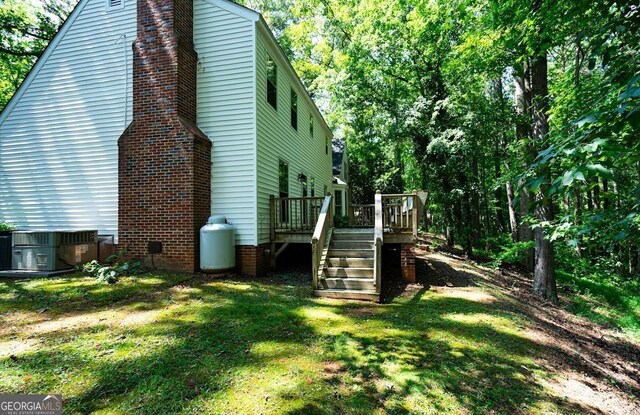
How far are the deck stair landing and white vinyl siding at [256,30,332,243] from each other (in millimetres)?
2165

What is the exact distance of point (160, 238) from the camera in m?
8.00

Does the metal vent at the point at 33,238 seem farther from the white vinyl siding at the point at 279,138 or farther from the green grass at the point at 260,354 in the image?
the white vinyl siding at the point at 279,138

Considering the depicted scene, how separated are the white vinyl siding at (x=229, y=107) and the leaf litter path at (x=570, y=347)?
472 centimetres

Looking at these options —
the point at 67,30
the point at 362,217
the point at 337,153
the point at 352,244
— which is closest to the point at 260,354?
the point at 352,244

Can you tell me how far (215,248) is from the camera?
769 centimetres

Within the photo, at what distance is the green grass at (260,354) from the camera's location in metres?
2.94

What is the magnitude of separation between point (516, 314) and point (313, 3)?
719 inches

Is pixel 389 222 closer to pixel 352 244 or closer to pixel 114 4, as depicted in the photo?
pixel 352 244

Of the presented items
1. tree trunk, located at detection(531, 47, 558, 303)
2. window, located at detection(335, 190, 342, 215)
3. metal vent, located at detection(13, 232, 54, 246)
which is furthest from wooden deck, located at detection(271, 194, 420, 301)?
window, located at detection(335, 190, 342, 215)

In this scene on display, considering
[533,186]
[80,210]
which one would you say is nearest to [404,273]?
[533,186]

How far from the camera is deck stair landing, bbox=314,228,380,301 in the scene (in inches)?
253

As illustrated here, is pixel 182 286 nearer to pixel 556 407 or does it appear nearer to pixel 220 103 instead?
pixel 220 103

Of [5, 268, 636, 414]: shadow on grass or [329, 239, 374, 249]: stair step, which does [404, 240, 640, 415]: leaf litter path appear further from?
[329, 239, 374, 249]: stair step

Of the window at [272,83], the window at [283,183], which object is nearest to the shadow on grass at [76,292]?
the window at [283,183]
